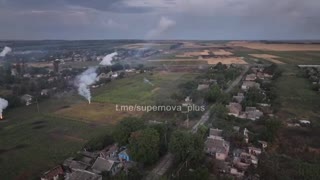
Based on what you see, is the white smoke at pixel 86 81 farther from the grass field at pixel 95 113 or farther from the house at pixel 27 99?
the house at pixel 27 99

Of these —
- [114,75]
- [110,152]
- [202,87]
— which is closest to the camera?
Answer: [110,152]

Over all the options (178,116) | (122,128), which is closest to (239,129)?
(178,116)

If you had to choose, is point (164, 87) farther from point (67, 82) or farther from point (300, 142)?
point (300, 142)

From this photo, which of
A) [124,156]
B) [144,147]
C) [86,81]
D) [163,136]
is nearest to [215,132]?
[163,136]

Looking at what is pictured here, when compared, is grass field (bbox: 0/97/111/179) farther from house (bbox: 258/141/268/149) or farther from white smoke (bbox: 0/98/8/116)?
house (bbox: 258/141/268/149)

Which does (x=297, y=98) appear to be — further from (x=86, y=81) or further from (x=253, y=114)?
(x=86, y=81)

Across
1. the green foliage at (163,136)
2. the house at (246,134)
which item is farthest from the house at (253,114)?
the green foliage at (163,136)

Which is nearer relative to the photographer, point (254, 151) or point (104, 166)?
point (104, 166)
